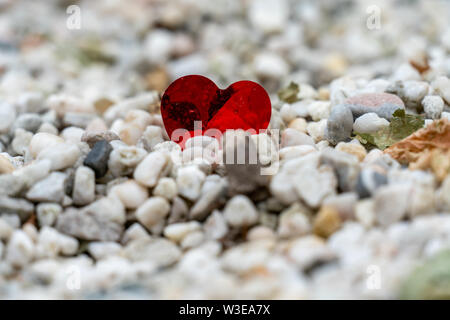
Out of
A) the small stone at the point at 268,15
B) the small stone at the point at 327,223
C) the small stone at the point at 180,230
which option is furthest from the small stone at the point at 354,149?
the small stone at the point at 268,15

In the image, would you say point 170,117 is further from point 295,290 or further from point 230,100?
point 295,290

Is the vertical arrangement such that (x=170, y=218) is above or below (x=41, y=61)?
below

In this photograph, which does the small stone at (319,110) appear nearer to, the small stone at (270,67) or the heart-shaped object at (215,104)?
the heart-shaped object at (215,104)

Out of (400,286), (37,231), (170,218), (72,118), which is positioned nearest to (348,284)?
(400,286)

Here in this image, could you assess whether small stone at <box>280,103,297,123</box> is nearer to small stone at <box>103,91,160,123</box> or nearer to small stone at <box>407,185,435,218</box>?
small stone at <box>103,91,160,123</box>

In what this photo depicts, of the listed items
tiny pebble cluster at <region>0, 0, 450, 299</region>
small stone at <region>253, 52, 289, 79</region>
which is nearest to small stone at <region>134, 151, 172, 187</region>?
tiny pebble cluster at <region>0, 0, 450, 299</region>

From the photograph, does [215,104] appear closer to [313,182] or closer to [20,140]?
[313,182]
